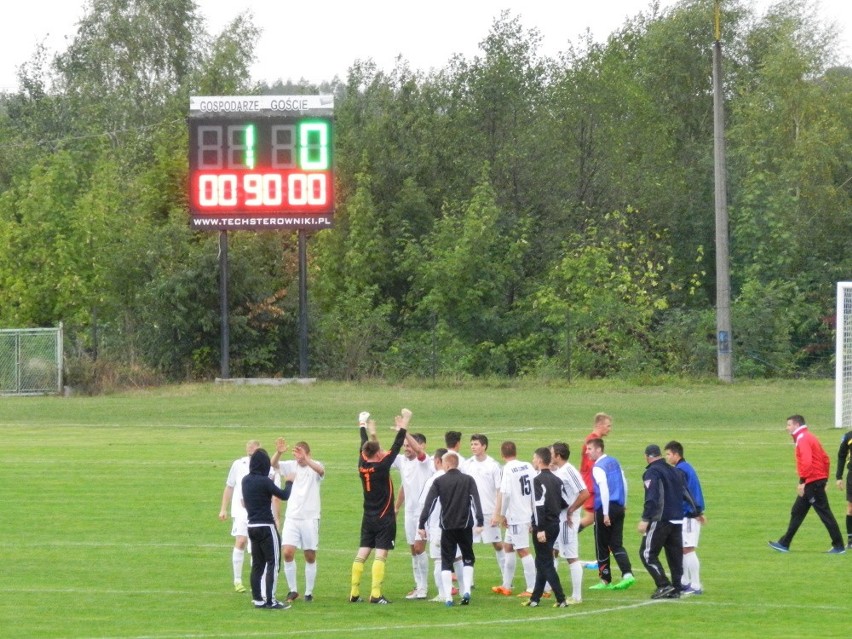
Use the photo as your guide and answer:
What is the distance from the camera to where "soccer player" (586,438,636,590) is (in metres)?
17.9

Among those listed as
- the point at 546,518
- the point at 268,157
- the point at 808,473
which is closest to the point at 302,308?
the point at 268,157

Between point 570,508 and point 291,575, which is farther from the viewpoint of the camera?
point 291,575

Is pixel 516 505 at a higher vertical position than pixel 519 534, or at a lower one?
higher

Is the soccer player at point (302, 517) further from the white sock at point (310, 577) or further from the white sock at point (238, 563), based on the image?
the white sock at point (238, 563)

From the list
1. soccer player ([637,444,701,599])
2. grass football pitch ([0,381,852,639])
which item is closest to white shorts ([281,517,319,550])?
grass football pitch ([0,381,852,639])

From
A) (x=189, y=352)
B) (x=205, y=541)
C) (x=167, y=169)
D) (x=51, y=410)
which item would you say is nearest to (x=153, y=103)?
(x=167, y=169)

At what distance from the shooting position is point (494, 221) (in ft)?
212

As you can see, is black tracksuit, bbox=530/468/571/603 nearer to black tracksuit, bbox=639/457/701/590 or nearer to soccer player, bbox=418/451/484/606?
soccer player, bbox=418/451/484/606

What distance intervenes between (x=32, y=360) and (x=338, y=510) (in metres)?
31.5

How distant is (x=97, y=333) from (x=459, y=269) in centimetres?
1499

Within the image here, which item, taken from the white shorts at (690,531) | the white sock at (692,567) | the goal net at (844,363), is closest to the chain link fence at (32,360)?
the goal net at (844,363)

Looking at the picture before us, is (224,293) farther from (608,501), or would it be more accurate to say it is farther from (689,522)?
(689,522)

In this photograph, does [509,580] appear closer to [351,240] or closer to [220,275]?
[220,275]

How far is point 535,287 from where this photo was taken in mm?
65125
